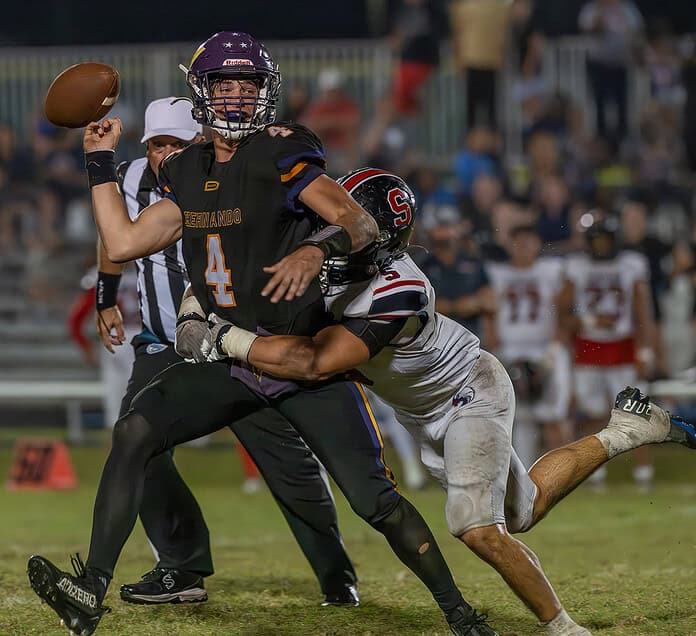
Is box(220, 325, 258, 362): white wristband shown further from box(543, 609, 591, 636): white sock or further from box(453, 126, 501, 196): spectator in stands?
box(453, 126, 501, 196): spectator in stands

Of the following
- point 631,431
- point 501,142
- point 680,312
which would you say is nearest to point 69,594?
point 631,431

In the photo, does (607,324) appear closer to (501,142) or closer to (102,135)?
(501,142)

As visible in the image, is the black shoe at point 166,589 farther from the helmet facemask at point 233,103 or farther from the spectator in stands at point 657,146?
the spectator in stands at point 657,146

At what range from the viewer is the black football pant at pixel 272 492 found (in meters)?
5.12

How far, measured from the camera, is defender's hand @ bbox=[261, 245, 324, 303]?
3969mm

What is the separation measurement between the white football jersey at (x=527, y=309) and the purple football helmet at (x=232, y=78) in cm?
594

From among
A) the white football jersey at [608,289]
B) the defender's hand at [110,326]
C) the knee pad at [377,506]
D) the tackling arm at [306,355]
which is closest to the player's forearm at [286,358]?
the tackling arm at [306,355]

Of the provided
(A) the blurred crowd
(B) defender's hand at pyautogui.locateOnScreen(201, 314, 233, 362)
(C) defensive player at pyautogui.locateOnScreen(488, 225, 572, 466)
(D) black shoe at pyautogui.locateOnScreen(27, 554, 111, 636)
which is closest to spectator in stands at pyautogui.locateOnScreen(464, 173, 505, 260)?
(A) the blurred crowd

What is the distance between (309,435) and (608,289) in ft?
19.2

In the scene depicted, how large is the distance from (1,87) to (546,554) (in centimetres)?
944

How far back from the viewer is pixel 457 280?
9.95 metres

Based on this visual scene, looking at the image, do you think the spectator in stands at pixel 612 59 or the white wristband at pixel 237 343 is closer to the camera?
the white wristband at pixel 237 343

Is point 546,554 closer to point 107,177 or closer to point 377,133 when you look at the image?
point 107,177

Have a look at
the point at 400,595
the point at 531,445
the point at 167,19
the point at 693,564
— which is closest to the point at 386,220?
the point at 400,595
